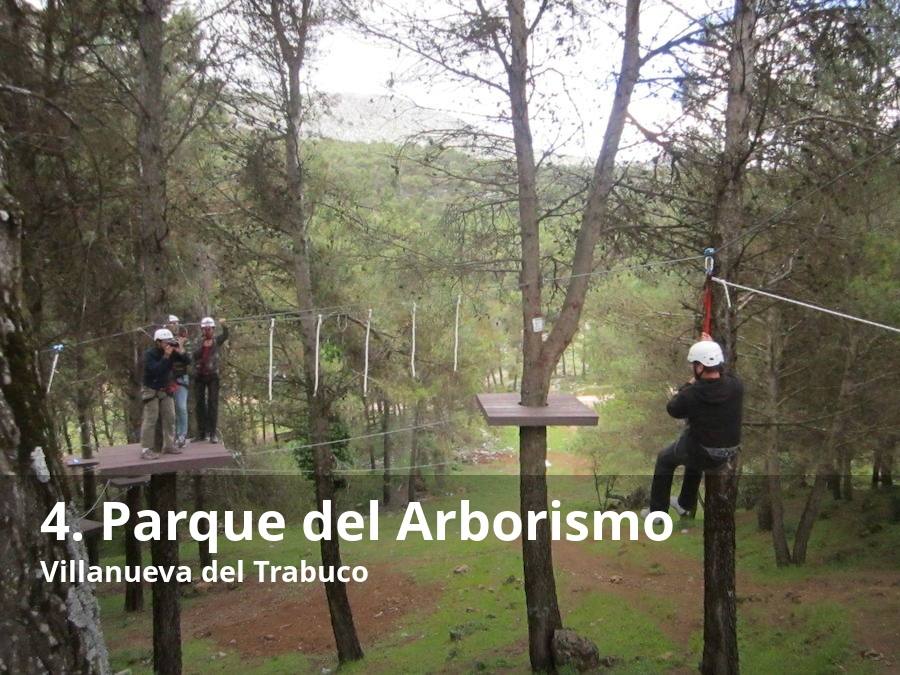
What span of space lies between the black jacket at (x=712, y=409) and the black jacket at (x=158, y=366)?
186 inches

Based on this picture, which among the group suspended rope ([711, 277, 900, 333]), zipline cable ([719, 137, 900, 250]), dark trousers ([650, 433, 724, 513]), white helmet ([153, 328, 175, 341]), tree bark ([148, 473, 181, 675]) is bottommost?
tree bark ([148, 473, 181, 675])

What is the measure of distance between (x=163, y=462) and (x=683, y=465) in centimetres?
486

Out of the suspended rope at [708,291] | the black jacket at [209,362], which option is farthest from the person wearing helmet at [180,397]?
the suspended rope at [708,291]

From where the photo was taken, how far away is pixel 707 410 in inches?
215

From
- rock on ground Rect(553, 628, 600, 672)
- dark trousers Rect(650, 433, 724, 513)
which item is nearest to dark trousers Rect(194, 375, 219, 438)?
rock on ground Rect(553, 628, 600, 672)

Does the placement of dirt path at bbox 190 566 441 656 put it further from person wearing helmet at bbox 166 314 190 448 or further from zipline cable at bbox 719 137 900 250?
zipline cable at bbox 719 137 900 250

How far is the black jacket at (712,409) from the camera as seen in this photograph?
5312 mm

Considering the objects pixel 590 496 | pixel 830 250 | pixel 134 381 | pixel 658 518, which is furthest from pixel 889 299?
pixel 590 496

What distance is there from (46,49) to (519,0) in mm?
4740

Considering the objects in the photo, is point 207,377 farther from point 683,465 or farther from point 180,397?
point 683,465

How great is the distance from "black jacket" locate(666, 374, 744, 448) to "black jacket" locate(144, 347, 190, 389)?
4.73 metres

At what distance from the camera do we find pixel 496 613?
12.1 metres

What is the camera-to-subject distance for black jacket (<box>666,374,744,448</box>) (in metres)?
5.31

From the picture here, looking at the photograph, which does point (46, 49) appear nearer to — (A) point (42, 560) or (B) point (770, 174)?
(A) point (42, 560)
